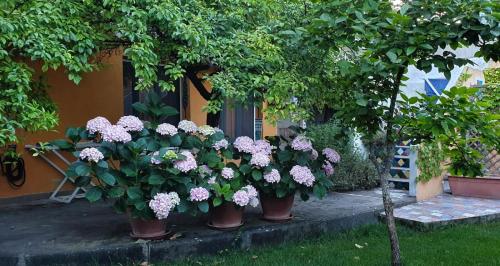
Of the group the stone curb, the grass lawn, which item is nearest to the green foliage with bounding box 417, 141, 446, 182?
the grass lawn

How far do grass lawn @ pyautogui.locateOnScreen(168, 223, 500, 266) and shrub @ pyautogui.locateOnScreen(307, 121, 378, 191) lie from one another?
6.55 feet

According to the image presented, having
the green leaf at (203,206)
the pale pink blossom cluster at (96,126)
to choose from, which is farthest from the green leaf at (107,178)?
the green leaf at (203,206)

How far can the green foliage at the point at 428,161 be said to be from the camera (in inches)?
299

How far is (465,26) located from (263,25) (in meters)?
2.23

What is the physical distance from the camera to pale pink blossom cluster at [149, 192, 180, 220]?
4.35 meters

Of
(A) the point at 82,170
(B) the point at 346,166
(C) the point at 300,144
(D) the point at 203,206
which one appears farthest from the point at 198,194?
(B) the point at 346,166

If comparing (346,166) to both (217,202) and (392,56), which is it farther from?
(392,56)

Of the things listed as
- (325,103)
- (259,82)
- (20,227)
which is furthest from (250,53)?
(20,227)

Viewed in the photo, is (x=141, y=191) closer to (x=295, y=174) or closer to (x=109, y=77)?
(x=295, y=174)

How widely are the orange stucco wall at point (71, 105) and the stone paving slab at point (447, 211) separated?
170 inches

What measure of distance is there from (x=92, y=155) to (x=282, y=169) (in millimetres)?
1989

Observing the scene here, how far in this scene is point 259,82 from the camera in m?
4.57

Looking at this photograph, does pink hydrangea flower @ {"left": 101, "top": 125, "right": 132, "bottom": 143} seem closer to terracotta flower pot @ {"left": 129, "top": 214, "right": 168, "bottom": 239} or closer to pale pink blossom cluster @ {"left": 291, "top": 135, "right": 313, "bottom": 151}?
terracotta flower pot @ {"left": 129, "top": 214, "right": 168, "bottom": 239}

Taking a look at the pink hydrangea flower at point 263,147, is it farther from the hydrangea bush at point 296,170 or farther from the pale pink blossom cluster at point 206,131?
the pale pink blossom cluster at point 206,131
